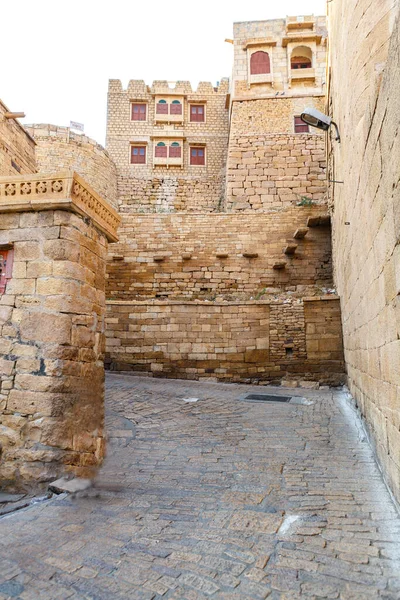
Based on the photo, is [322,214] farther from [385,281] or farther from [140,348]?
[385,281]

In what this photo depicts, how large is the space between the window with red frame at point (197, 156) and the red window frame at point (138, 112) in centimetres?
391

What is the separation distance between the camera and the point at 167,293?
14031mm

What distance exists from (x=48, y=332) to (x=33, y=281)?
21.1 inches

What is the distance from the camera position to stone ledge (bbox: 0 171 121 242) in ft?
12.2

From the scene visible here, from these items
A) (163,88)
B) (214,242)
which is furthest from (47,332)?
(163,88)

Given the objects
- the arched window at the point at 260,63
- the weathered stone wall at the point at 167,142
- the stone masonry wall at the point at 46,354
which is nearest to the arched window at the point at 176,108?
the weathered stone wall at the point at 167,142

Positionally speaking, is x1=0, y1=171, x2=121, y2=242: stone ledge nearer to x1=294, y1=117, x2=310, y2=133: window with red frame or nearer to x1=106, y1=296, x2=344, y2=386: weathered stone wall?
x1=106, y1=296, x2=344, y2=386: weathered stone wall

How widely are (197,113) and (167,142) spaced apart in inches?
117

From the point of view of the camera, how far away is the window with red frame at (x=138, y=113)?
24609 millimetres

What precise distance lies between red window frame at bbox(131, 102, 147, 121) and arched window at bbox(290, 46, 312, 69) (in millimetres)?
9750

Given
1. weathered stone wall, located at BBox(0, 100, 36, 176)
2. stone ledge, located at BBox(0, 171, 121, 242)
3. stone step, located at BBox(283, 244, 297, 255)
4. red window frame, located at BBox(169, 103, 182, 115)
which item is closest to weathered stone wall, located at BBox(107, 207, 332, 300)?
stone step, located at BBox(283, 244, 297, 255)

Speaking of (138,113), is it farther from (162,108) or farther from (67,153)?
(67,153)

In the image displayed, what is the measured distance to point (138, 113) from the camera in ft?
80.9

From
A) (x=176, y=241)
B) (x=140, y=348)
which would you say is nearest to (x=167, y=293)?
(x=176, y=241)
